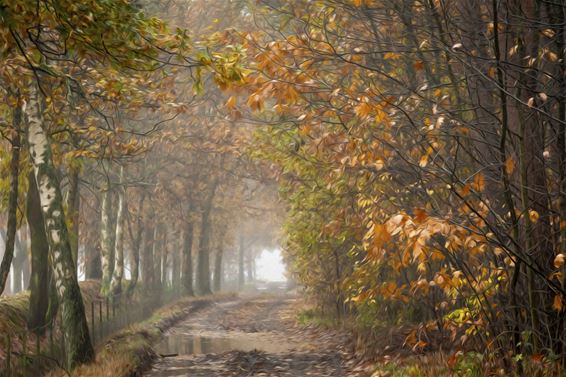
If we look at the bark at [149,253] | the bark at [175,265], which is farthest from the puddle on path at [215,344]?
the bark at [175,265]

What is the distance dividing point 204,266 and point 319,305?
18.4m

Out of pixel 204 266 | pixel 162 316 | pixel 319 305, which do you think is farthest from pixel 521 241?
pixel 204 266

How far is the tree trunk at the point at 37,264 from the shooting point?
13.6 m

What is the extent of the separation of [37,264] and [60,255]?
8.99 ft

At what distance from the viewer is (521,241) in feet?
23.2

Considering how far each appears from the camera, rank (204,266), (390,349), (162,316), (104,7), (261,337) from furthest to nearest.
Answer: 1. (204,266)
2. (162,316)
3. (261,337)
4. (390,349)
5. (104,7)

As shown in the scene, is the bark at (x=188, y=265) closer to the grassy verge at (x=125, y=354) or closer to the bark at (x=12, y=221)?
the grassy verge at (x=125, y=354)

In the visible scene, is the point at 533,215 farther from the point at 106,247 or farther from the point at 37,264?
the point at 106,247

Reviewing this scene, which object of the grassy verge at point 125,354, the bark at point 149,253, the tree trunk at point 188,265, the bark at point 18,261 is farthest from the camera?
the tree trunk at point 188,265

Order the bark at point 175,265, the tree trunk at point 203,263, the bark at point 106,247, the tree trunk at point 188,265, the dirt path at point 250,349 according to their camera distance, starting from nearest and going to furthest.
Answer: the dirt path at point 250,349
the bark at point 106,247
the tree trunk at point 188,265
the tree trunk at point 203,263
the bark at point 175,265

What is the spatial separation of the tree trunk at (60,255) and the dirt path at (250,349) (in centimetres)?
143

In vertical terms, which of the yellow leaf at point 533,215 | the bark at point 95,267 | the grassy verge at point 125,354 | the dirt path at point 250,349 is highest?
the bark at point 95,267

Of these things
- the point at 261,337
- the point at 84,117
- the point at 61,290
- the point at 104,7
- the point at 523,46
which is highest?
the point at 84,117

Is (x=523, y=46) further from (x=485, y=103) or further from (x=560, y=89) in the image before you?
(x=485, y=103)
